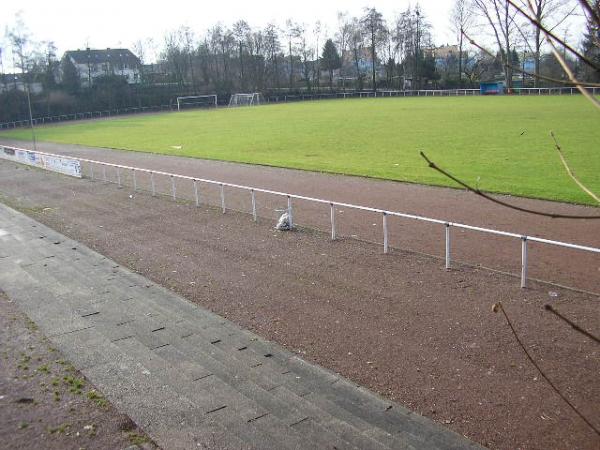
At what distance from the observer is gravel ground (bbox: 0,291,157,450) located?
617cm

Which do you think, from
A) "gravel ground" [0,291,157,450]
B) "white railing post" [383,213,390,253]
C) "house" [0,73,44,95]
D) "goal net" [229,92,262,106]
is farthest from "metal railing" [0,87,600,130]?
"gravel ground" [0,291,157,450]

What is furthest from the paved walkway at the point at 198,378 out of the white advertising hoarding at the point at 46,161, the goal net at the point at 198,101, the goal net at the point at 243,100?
the goal net at the point at 198,101

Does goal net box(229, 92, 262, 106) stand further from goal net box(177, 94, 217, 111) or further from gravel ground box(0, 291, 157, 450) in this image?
gravel ground box(0, 291, 157, 450)

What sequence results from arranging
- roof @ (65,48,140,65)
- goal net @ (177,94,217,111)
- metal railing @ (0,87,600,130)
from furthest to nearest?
roof @ (65,48,140,65) → goal net @ (177,94,217,111) → metal railing @ (0,87,600,130)

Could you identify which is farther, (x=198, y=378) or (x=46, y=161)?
(x=46, y=161)

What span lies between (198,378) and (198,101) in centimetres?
9476

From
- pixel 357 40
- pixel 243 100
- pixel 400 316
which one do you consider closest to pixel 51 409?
pixel 400 316

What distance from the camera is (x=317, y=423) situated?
6.36 m

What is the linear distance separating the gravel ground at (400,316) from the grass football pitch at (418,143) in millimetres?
7864

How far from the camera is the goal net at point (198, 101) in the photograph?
95938mm

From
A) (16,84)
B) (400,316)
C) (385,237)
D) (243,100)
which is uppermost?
(16,84)

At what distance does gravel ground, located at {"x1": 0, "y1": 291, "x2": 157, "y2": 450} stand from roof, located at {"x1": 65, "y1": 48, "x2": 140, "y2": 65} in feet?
369

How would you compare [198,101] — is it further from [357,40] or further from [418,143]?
[418,143]

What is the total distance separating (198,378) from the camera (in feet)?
24.7
